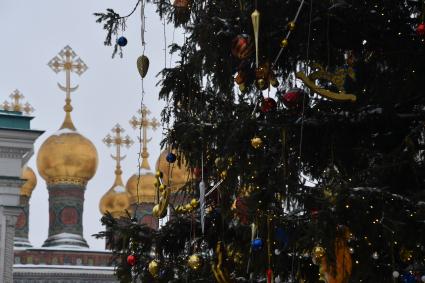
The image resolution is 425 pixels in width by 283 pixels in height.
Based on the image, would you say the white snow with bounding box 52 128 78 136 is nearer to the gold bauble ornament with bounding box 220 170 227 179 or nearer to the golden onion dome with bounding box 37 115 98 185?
the golden onion dome with bounding box 37 115 98 185

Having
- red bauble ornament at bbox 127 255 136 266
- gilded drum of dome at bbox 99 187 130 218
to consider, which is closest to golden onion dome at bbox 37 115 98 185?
gilded drum of dome at bbox 99 187 130 218

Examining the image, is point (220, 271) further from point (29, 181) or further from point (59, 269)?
point (29, 181)

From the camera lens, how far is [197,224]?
812 centimetres

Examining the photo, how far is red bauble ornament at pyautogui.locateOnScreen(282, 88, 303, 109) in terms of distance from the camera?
22.3 ft

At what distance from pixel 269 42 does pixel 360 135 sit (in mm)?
757

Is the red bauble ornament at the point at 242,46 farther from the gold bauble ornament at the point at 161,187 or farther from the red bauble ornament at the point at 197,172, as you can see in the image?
the gold bauble ornament at the point at 161,187

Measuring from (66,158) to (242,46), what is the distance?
77.3ft

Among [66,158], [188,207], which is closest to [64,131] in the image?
[66,158]

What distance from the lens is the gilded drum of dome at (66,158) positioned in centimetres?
2995

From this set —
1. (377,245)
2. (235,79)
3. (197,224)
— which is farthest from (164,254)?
(377,245)

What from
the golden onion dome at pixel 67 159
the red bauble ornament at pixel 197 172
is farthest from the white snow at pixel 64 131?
the red bauble ornament at pixel 197 172

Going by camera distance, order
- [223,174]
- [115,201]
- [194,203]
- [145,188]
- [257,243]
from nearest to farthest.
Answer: [257,243], [223,174], [194,203], [145,188], [115,201]

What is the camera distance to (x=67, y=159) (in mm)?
29984

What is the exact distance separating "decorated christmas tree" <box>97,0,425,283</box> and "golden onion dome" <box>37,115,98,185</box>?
2231 centimetres
